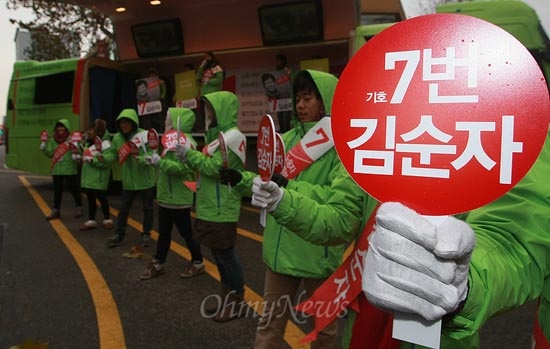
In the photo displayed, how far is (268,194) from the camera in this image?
1521mm

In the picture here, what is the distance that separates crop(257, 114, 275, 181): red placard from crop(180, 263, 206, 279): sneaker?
270cm

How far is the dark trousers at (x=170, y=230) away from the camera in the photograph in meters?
4.13

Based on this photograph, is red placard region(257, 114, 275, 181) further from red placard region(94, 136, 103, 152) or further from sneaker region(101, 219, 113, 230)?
sneaker region(101, 219, 113, 230)

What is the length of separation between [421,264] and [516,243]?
420 millimetres

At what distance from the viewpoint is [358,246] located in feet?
5.17

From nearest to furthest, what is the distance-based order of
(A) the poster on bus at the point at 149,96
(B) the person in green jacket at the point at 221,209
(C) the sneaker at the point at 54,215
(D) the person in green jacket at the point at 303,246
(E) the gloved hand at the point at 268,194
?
(E) the gloved hand at the point at 268,194, (D) the person in green jacket at the point at 303,246, (B) the person in green jacket at the point at 221,209, (C) the sneaker at the point at 54,215, (A) the poster on bus at the point at 149,96

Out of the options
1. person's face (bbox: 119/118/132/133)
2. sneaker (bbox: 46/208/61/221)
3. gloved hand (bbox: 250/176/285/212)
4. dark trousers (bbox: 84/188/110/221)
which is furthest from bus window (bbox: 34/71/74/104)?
gloved hand (bbox: 250/176/285/212)

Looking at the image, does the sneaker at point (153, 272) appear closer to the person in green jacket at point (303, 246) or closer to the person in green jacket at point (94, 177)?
the person in green jacket at point (303, 246)

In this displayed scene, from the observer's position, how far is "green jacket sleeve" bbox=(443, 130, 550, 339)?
3.11ft

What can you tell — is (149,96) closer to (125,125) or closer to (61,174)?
(61,174)

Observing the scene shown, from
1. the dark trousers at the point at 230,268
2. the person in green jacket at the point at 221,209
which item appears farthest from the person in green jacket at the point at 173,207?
the dark trousers at the point at 230,268

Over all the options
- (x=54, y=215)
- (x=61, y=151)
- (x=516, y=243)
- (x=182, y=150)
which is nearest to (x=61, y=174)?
(x=61, y=151)

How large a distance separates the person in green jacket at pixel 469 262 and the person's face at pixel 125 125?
4875 millimetres

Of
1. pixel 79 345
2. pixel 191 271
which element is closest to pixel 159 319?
pixel 79 345
